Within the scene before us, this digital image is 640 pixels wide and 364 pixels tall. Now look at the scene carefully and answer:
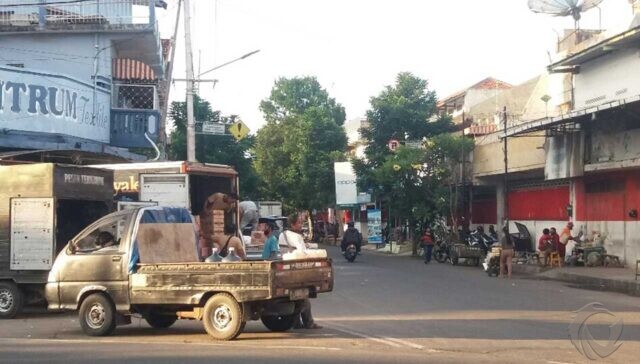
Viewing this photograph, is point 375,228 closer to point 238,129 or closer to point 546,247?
point 546,247

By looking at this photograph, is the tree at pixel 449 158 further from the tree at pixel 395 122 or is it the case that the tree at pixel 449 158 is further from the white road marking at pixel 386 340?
the white road marking at pixel 386 340

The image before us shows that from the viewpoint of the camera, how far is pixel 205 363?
9188 millimetres

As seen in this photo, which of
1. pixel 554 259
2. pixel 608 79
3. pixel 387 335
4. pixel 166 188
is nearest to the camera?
pixel 387 335

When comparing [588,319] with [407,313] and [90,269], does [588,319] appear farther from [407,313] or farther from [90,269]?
[90,269]

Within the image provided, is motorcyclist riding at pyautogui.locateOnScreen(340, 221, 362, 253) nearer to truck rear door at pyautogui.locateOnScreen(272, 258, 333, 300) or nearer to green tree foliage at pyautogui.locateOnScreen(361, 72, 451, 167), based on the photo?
green tree foliage at pyautogui.locateOnScreen(361, 72, 451, 167)

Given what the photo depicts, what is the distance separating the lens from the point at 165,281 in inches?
448

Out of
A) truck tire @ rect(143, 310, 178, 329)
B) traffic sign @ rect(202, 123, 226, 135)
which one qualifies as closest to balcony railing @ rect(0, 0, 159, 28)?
traffic sign @ rect(202, 123, 226, 135)

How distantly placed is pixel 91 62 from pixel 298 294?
1939cm

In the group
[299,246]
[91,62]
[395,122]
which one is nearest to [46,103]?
[91,62]

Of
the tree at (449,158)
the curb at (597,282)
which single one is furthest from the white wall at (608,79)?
the tree at (449,158)

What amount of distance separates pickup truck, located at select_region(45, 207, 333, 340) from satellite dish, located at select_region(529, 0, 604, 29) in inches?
777

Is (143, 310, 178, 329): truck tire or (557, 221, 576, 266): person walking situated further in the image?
(557, 221, 576, 266): person walking

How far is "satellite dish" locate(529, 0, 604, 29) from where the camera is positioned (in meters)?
28.4

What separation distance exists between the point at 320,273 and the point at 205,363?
300cm
